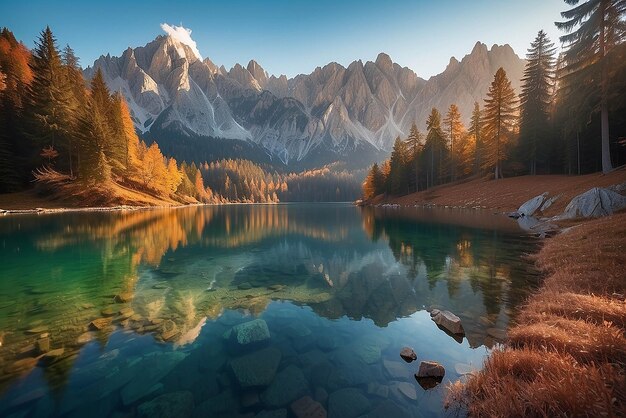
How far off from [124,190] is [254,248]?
174 ft

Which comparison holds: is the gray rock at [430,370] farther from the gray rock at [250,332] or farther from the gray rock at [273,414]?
the gray rock at [250,332]

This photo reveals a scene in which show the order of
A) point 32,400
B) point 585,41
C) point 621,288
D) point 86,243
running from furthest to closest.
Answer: point 585,41 < point 86,243 < point 621,288 < point 32,400

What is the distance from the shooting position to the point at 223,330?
885 cm

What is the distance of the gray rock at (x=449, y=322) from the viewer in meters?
8.36

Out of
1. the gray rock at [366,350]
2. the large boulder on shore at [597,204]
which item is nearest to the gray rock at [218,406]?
the gray rock at [366,350]

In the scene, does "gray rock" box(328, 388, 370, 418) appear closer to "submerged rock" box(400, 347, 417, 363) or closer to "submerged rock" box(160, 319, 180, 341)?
"submerged rock" box(400, 347, 417, 363)

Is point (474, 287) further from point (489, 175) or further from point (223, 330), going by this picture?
point (489, 175)

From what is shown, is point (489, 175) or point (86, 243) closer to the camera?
point (86, 243)

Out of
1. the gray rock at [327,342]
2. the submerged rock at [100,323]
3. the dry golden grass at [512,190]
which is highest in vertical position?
the dry golden grass at [512,190]

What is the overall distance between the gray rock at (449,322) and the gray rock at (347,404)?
4190 millimetres

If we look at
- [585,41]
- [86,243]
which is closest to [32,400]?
[86,243]

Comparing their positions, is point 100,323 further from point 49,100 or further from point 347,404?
point 49,100

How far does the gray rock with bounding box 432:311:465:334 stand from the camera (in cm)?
836

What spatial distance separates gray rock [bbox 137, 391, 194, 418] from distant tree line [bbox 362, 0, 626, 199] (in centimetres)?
3234
